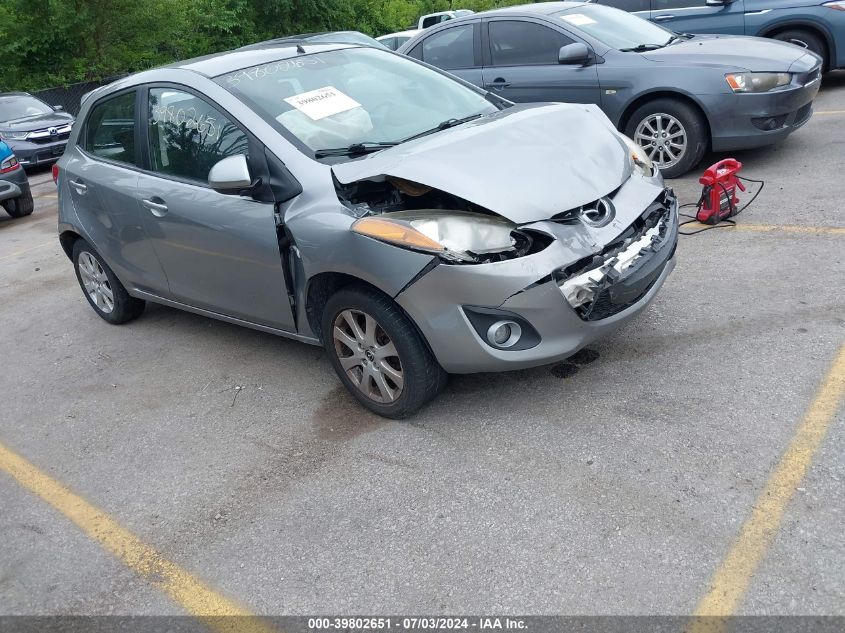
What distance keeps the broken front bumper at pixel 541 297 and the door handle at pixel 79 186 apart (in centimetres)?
284

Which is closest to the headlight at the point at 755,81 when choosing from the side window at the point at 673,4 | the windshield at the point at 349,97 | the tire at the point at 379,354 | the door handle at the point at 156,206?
the windshield at the point at 349,97

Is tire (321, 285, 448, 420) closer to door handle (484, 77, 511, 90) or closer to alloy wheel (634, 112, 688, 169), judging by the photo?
alloy wheel (634, 112, 688, 169)

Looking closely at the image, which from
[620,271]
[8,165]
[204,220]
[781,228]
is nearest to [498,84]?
[781,228]

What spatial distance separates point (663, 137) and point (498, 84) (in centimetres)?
185

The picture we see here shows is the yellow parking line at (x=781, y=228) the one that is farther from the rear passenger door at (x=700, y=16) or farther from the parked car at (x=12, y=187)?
the parked car at (x=12, y=187)

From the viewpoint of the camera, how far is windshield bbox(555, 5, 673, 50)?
717cm

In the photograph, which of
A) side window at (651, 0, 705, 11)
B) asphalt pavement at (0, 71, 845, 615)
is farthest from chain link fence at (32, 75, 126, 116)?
asphalt pavement at (0, 71, 845, 615)

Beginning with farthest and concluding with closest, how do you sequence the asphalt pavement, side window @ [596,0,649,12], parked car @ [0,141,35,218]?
parked car @ [0,141,35,218], side window @ [596,0,649,12], the asphalt pavement

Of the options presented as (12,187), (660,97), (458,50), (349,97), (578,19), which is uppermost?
(349,97)

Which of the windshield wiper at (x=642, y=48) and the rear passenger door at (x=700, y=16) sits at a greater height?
the windshield wiper at (x=642, y=48)

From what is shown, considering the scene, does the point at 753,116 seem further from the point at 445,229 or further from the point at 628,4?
the point at 445,229

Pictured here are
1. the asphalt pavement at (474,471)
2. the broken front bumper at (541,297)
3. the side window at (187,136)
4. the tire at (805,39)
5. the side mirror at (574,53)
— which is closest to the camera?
the asphalt pavement at (474,471)

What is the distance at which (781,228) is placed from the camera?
17.2 feet

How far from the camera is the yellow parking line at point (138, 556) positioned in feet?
8.89
